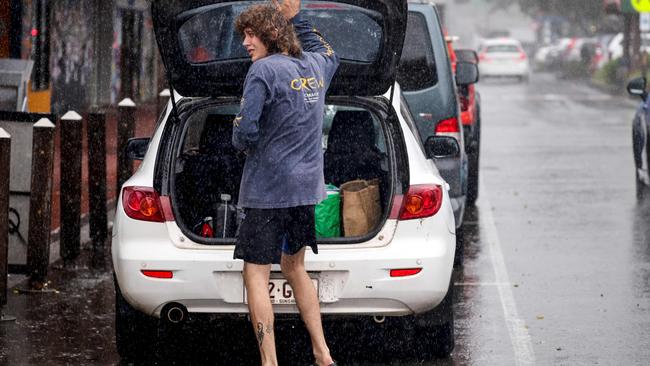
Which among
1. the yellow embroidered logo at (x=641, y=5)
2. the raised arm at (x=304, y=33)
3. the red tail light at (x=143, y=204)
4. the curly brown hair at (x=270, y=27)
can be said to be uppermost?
the curly brown hair at (x=270, y=27)

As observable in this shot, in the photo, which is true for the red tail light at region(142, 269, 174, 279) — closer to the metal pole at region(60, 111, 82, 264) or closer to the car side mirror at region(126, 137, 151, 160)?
the car side mirror at region(126, 137, 151, 160)

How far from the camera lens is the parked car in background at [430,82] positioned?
10.8m

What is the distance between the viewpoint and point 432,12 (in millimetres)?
11320

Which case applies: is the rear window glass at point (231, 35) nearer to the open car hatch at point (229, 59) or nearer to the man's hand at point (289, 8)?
the open car hatch at point (229, 59)

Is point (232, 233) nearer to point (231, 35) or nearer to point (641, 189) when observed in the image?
point (231, 35)

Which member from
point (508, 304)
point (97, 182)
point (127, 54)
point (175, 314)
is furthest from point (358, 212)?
point (127, 54)

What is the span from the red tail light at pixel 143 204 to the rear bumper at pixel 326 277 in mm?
116

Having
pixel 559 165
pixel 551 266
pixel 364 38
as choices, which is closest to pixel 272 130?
pixel 364 38

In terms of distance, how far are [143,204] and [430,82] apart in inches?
159

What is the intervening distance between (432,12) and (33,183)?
337 cm

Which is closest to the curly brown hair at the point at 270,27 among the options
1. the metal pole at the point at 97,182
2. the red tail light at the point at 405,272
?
the red tail light at the point at 405,272

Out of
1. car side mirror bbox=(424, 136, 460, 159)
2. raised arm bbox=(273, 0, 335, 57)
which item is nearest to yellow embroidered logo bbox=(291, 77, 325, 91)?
raised arm bbox=(273, 0, 335, 57)

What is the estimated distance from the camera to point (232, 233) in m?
7.88

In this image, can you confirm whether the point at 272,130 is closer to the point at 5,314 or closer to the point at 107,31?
the point at 5,314
